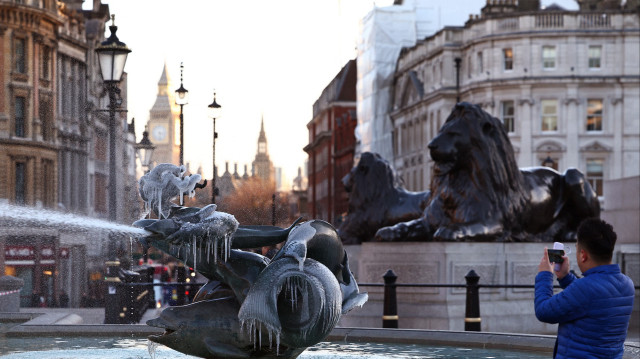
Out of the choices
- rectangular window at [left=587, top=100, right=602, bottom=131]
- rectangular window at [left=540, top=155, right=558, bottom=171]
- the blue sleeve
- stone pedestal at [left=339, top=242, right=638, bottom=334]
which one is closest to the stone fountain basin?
the blue sleeve

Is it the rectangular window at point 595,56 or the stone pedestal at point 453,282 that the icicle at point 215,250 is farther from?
the rectangular window at point 595,56

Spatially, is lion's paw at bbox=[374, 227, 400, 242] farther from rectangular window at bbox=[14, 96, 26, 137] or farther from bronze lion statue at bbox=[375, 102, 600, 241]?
rectangular window at bbox=[14, 96, 26, 137]

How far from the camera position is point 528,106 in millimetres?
69625

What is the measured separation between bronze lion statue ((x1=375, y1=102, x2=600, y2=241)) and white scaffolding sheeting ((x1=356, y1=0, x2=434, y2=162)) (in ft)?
191

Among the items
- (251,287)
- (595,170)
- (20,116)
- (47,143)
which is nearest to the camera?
(251,287)

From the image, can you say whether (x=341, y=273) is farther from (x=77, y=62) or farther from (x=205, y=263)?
(x=77, y=62)

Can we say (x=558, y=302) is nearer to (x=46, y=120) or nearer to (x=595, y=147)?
(x=46, y=120)

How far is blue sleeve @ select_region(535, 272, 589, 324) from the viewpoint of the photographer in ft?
18.7

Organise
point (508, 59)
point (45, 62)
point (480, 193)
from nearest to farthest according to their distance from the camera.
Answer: point (480, 193) < point (45, 62) < point (508, 59)

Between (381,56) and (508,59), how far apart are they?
41.8 ft

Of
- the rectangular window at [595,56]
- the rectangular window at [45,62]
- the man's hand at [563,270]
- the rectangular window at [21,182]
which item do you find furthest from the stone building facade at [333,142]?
the man's hand at [563,270]

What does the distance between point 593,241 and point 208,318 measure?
11.0 feet

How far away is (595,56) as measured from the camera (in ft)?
226

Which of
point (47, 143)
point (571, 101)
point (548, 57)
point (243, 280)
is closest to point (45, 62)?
point (47, 143)
